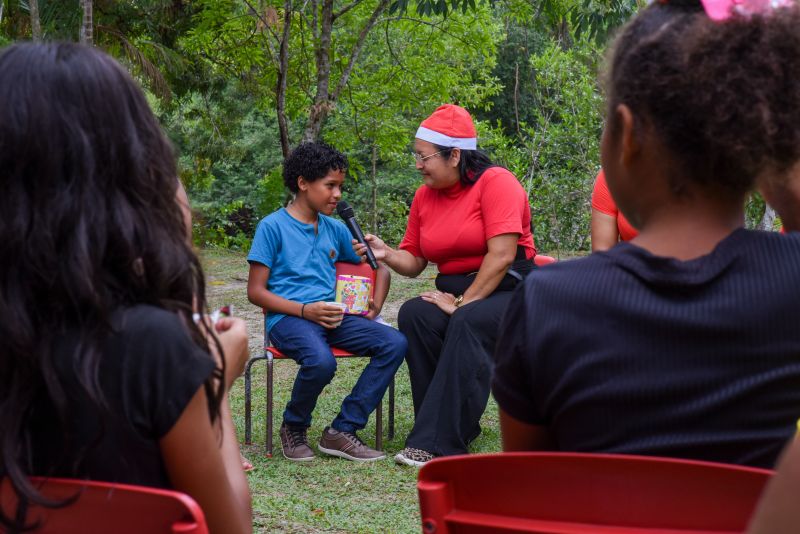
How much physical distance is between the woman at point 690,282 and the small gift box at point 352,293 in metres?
3.75

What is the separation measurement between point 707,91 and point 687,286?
26cm

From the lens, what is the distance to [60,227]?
4.53ft

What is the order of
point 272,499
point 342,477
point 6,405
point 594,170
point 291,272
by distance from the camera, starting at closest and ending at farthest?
1. point 6,405
2. point 272,499
3. point 342,477
4. point 291,272
5. point 594,170

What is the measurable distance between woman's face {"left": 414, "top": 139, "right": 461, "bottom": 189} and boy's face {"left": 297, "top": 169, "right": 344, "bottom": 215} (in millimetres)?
482

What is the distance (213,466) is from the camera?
1438mm

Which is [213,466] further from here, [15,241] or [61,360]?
[15,241]

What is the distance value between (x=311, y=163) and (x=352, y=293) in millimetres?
737

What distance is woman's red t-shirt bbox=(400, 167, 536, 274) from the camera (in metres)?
4.96

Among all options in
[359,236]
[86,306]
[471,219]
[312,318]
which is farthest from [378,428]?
[86,306]

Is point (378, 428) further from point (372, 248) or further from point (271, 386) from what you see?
point (372, 248)

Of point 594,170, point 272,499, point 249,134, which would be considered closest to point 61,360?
point 272,499

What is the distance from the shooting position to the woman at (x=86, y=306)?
1.35 metres

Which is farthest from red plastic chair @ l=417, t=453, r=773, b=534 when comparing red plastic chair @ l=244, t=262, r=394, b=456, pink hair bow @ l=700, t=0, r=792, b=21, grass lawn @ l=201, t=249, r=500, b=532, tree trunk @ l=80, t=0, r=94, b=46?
tree trunk @ l=80, t=0, r=94, b=46

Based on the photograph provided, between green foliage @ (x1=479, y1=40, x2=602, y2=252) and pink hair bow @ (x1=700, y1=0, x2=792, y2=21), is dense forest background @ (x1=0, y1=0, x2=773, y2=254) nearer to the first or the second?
green foliage @ (x1=479, y1=40, x2=602, y2=252)
